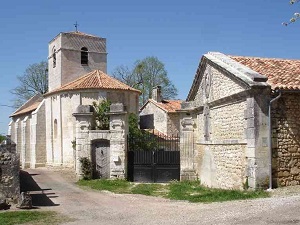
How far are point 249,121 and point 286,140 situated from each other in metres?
1.43

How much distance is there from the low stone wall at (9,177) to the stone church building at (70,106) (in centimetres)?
655

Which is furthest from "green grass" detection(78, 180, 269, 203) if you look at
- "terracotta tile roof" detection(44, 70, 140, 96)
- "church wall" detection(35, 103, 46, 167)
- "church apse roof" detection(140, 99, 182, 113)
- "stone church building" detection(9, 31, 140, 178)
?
"church apse roof" detection(140, 99, 182, 113)

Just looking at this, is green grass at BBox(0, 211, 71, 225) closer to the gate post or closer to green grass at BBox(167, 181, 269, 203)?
green grass at BBox(167, 181, 269, 203)

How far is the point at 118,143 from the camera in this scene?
18281 mm

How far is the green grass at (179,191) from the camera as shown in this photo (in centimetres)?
1194

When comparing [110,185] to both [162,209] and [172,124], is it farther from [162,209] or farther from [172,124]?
[172,124]

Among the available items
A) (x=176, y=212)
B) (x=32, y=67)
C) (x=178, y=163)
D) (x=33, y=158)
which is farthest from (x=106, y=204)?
(x=32, y=67)

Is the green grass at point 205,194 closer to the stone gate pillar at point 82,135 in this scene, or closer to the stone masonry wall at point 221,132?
the stone masonry wall at point 221,132

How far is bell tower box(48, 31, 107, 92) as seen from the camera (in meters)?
32.0

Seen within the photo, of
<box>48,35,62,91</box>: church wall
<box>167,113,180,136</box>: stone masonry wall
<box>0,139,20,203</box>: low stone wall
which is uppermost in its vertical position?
<box>48,35,62,91</box>: church wall

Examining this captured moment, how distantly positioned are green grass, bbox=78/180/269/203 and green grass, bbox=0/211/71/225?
4.52m

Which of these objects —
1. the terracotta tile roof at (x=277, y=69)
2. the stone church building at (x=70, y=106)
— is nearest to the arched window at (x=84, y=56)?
the stone church building at (x=70, y=106)

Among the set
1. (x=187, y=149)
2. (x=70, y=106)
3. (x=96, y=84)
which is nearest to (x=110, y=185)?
(x=187, y=149)

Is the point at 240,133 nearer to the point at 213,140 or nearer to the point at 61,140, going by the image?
the point at 213,140
